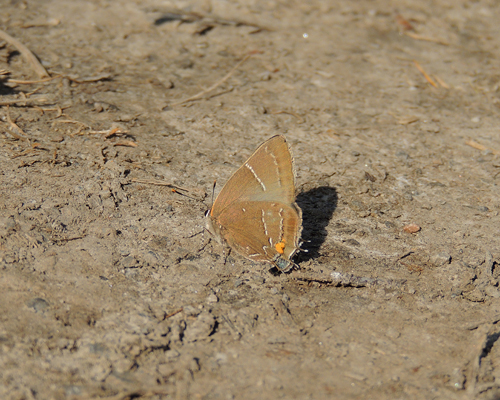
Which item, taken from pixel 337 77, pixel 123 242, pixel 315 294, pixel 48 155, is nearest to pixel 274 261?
pixel 315 294

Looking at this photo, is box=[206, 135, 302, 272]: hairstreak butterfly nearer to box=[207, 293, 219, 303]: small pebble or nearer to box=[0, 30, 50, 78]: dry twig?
box=[207, 293, 219, 303]: small pebble

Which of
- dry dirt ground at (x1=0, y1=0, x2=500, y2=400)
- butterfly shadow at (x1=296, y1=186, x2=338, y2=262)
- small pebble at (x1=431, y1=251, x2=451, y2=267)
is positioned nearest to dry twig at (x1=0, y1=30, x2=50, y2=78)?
dry dirt ground at (x1=0, y1=0, x2=500, y2=400)

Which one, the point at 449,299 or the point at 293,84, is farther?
the point at 293,84

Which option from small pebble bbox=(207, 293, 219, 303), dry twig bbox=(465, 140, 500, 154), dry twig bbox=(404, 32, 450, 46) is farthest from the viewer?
dry twig bbox=(404, 32, 450, 46)

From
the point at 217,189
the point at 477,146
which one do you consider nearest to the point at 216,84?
the point at 217,189

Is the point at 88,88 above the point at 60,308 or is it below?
above

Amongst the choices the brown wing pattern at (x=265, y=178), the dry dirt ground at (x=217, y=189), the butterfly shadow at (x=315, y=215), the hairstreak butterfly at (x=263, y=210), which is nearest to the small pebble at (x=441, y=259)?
the dry dirt ground at (x=217, y=189)

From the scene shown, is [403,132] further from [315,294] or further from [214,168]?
[315,294]
